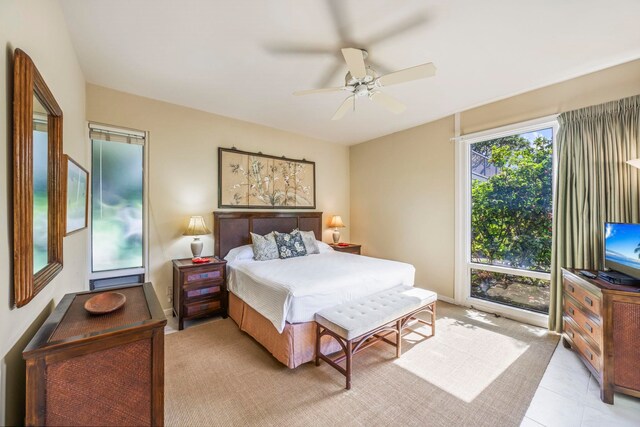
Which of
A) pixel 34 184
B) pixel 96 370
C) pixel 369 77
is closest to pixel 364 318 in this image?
pixel 96 370

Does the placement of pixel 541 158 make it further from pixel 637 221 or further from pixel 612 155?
pixel 637 221

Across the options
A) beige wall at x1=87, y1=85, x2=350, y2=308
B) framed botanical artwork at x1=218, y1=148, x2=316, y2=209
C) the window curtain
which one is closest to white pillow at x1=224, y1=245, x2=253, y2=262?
beige wall at x1=87, y1=85, x2=350, y2=308

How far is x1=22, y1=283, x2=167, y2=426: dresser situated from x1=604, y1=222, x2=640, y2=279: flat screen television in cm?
334

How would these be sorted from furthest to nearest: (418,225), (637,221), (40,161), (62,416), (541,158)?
(418,225), (541,158), (637,221), (40,161), (62,416)

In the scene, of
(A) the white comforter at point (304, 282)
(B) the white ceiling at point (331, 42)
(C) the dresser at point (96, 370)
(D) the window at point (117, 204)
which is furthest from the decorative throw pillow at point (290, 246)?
(C) the dresser at point (96, 370)

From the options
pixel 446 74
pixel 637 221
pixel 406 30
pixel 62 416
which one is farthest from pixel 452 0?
pixel 62 416

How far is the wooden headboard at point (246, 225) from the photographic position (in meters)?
3.84

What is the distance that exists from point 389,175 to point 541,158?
217 centimetres

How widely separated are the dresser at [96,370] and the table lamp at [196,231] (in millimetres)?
2136

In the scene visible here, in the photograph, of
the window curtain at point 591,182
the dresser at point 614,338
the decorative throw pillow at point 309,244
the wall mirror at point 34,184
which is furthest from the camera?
the decorative throw pillow at point 309,244

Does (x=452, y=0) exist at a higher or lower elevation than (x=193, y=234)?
higher

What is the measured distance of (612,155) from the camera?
2625 millimetres

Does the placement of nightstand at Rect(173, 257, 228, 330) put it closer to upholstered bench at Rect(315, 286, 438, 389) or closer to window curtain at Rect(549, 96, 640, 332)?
upholstered bench at Rect(315, 286, 438, 389)

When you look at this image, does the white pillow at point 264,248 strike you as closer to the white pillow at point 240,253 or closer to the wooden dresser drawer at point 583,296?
the white pillow at point 240,253
